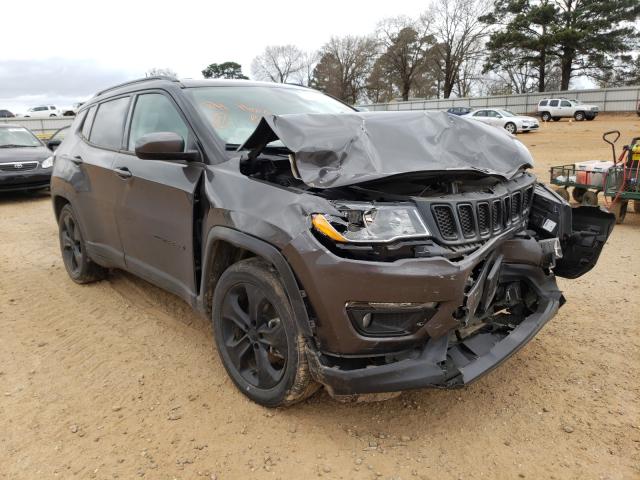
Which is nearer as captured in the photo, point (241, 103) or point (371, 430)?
point (371, 430)

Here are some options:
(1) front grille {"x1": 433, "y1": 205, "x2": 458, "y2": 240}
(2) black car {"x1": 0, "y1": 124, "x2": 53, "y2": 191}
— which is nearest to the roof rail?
(1) front grille {"x1": 433, "y1": 205, "x2": 458, "y2": 240}

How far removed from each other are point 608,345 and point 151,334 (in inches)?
133

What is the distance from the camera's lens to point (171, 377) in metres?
3.42

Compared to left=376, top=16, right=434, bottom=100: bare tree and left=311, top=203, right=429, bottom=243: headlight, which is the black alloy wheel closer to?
left=311, top=203, right=429, bottom=243: headlight

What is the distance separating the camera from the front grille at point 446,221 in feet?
8.36

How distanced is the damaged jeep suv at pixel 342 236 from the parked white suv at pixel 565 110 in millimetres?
35963

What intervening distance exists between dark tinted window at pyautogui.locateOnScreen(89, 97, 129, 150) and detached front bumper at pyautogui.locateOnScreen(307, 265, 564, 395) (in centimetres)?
276

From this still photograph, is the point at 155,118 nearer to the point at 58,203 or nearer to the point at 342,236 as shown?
the point at 342,236

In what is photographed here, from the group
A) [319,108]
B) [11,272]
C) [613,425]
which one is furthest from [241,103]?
[11,272]

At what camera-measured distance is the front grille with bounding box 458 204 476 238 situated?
8.66ft

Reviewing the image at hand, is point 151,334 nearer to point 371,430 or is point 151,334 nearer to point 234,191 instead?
point 234,191

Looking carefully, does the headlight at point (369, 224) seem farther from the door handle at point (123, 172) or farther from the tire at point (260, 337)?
the door handle at point (123, 172)

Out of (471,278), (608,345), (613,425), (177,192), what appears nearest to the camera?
(471,278)

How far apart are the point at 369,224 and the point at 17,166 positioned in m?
10.8
